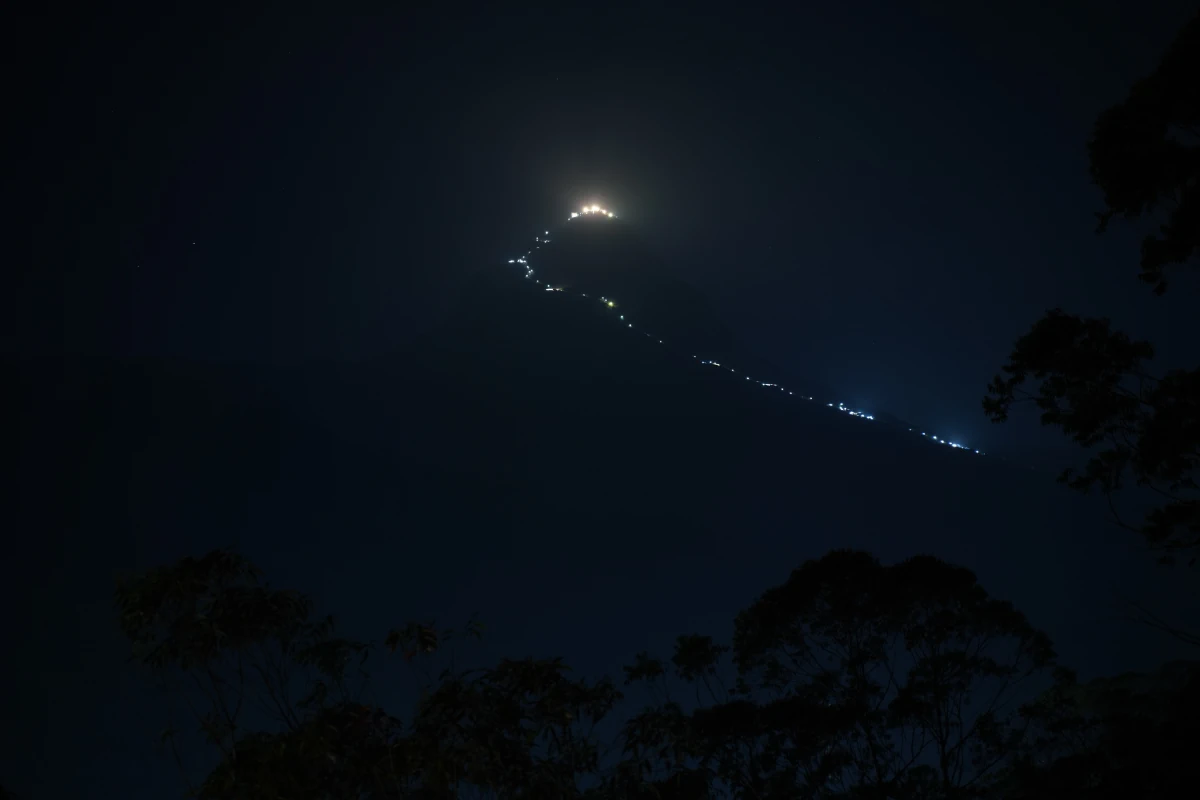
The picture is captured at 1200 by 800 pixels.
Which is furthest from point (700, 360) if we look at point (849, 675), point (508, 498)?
point (849, 675)

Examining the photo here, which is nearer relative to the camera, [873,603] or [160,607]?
[160,607]

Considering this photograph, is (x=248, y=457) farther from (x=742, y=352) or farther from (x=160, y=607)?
(x=160, y=607)

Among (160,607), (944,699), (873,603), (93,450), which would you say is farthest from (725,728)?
(93,450)

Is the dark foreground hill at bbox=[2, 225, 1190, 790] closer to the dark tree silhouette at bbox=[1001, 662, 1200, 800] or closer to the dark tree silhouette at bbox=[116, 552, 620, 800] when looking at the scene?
the dark tree silhouette at bbox=[1001, 662, 1200, 800]

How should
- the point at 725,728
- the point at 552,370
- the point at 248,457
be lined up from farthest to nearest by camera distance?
1. the point at 552,370
2. the point at 248,457
3. the point at 725,728

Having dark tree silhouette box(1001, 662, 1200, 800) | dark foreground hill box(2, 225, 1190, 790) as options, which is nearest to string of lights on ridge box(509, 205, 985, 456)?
dark foreground hill box(2, 225, 1190, 790)

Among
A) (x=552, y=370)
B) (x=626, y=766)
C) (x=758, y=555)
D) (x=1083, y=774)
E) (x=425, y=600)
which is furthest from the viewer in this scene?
(x=552, y=370)
